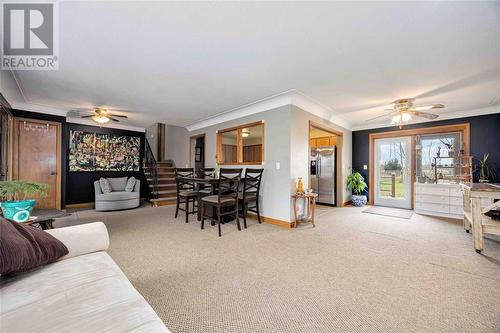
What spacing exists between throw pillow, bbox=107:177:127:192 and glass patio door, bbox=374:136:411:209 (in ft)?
23.9

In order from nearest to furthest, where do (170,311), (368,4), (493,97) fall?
(170,311) < (368,4) < (493,97)

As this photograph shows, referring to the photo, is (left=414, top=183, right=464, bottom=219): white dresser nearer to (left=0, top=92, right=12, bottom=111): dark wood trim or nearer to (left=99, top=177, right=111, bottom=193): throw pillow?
(left=99, top=177, right=111, bottom=193): throw pillow

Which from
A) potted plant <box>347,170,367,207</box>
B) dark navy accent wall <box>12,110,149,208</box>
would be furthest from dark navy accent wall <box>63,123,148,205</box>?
potted plant <box>347,170,367,207</box>

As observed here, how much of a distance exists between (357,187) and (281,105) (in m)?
3.61

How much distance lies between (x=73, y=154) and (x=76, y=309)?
6.25 metres

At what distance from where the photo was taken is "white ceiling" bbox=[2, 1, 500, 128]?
5.81ft

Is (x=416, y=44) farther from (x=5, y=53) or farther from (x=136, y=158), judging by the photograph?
(x=136, y=158)

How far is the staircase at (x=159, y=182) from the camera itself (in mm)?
5922

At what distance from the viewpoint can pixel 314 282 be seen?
1937 mm

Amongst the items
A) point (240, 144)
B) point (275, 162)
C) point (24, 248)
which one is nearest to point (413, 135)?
point (275, 162)

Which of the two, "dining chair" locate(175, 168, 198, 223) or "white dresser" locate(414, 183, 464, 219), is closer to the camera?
"dining chair" locate(175, 168, 198, 223)

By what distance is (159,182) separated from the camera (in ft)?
Result: 20.6

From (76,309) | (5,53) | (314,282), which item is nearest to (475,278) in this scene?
(314,282)

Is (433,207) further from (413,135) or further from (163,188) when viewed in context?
(163,188)
